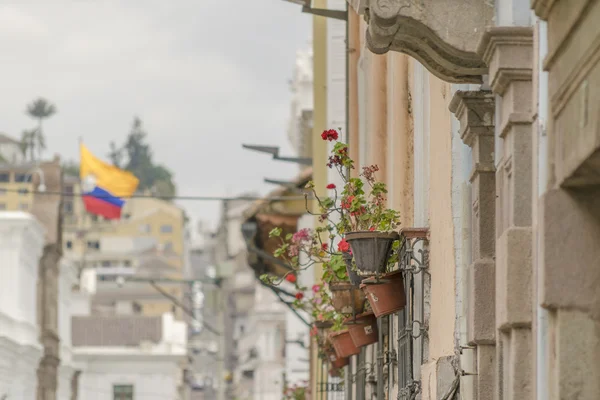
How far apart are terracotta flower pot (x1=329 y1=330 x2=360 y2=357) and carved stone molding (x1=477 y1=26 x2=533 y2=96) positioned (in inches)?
417

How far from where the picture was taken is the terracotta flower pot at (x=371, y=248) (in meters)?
14.2

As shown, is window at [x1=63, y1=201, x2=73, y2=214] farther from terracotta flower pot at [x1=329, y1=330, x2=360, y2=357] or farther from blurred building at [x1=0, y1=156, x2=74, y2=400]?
terracotta flower pot at [x1=329, y1=330, x2=360, y2=357]

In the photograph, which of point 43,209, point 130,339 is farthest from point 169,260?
point 43,209

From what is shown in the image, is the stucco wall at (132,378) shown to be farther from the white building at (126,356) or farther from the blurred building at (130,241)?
the blurred building at (130,241)

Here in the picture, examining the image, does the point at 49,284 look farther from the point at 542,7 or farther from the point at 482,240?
the point at 542,7

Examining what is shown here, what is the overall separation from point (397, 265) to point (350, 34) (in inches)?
315

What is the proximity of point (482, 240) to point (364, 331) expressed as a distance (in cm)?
785

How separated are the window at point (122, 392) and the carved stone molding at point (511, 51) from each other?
7953cm

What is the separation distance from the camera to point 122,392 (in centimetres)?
8844

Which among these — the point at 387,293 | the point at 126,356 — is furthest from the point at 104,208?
the point at 387,293

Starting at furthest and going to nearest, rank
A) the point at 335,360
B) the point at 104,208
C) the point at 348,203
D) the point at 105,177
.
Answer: the point at 104,208, the point at 105,177, the point at 335,360, the point at 348,203

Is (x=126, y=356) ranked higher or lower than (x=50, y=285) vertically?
lower

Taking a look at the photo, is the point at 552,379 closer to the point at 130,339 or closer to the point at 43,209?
the point at 43,209

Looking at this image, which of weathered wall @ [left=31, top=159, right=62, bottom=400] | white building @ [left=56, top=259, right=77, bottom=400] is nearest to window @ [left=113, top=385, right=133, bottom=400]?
white building @ [left=56, top=259, right=77, bottom=400]
